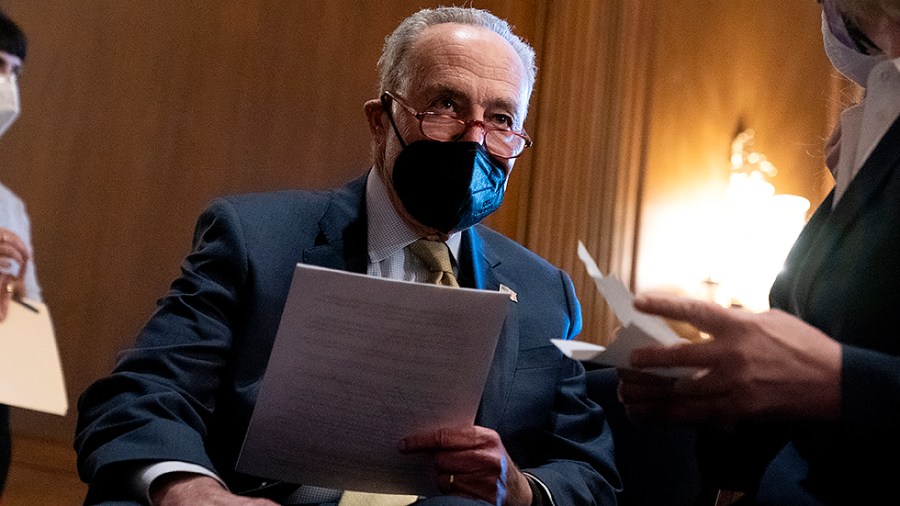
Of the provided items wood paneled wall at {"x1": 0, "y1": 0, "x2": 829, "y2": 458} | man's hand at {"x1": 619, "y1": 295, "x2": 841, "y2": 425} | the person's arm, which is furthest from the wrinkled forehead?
wood paneled wall at {"x1": 0, "y1": 0, "x2": 829, "y2": 458}

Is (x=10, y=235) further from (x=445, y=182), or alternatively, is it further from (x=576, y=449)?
(x=576, y=449)

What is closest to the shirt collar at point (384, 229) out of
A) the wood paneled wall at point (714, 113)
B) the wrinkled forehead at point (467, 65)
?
the wrinkled forehead at point (467, 65)

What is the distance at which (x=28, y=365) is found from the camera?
2119 millimetres

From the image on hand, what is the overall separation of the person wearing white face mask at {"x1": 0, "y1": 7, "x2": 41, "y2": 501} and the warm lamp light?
119 inches

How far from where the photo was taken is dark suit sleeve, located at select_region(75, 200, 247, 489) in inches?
55.2

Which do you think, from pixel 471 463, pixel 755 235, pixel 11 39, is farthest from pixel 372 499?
pixel 755 235

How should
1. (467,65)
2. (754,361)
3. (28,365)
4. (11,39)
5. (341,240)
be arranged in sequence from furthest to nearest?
(11,39) < (28,365) < (467,65) < (341,240) < (754,361)

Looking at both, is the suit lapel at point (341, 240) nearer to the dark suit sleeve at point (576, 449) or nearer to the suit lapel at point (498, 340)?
the suit lapel at point (498, 340)

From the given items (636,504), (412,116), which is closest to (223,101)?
(412,116)

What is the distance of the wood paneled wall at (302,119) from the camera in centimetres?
388

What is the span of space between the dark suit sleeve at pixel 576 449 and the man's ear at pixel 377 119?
581 millimetres

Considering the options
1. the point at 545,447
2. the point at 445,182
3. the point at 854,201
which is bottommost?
the point at 545,447

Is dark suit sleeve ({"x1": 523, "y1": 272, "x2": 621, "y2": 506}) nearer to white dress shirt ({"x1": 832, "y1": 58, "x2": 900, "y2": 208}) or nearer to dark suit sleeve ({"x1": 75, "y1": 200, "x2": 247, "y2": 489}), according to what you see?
dark suit sleeve ({"x1": 75, "y1": 200, "x2": 247, "y2": 489})

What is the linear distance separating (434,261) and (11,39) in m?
1.73
